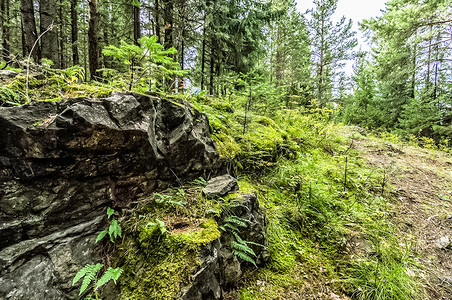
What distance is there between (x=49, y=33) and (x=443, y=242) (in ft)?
30.5

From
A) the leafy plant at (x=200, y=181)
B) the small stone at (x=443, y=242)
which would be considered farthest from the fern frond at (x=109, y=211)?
the small stone at (x=443, y=242)

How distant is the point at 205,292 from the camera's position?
1.77 m

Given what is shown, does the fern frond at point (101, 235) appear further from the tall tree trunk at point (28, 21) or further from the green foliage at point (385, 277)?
the tall tree trunk at point (28, 21)

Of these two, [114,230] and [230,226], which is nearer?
[114,230]

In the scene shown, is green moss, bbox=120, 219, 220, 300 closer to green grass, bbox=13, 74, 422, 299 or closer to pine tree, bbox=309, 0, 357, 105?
green grass, bbox=13, 74, 422, 299

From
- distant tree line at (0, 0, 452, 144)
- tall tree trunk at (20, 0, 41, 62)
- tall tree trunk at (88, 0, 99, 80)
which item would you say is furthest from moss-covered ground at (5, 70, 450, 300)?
tall tree trunk at (20, 0, 41, 62)

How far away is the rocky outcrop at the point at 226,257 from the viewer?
176 centimetres

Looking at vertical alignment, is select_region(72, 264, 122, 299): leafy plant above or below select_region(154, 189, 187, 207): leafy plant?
below

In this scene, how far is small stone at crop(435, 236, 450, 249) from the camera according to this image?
10.2 feet

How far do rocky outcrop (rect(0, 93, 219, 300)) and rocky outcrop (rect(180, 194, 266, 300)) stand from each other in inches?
45.6

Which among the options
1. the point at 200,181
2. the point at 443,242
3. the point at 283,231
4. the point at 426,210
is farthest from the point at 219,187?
the point at 426,210

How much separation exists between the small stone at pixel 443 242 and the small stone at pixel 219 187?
3878 millimetres

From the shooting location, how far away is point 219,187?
9.05ft

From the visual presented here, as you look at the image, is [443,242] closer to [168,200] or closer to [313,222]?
[313,222]
